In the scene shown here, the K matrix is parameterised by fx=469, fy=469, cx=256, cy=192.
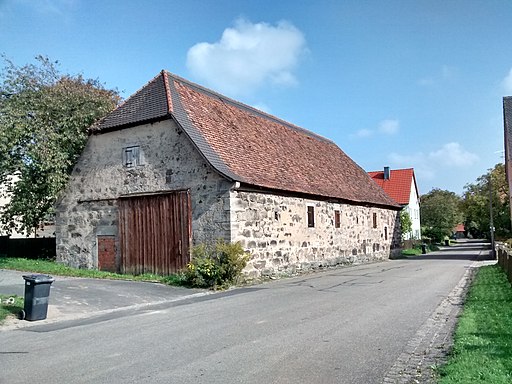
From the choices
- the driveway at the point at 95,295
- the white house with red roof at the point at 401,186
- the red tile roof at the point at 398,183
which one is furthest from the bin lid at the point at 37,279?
the red tile roof at the point at 398,183

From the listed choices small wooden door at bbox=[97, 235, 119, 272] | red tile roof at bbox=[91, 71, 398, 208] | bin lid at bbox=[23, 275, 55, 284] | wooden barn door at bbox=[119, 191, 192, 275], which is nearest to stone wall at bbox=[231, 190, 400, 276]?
red tile roof at bbox=[91, 71, 398, 208]

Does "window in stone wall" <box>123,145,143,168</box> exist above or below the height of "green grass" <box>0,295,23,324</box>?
above

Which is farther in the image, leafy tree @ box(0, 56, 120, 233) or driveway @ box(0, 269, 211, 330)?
leafy tree @ box(0, 56, 120, 233)

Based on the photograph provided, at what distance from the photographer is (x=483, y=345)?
20.9 feet

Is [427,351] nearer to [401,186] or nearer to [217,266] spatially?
[217,266]

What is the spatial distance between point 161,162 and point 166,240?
2.87 meters

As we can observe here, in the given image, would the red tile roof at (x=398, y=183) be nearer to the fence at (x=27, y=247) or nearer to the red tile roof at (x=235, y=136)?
the red tile roof at (x=235, y=136)

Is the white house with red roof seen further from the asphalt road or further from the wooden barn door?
the asphalt road

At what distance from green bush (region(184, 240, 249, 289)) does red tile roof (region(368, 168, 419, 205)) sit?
129 ft

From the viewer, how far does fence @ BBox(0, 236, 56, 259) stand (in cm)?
2445

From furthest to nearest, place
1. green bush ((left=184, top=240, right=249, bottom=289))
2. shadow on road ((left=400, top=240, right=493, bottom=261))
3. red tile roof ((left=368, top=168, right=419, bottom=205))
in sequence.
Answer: red tile roof ((left=368, top=168, right=419, bottom=205))
shadow on road ((left=400, top=240, right=493, bottom=261))
green bush ((left=184, top=240, right=249, bottom=289))

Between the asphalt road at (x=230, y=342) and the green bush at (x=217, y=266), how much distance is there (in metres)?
2.18

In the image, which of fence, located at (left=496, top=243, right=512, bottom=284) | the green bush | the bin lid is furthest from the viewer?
the green bush

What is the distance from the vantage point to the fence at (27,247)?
80.2 feet
